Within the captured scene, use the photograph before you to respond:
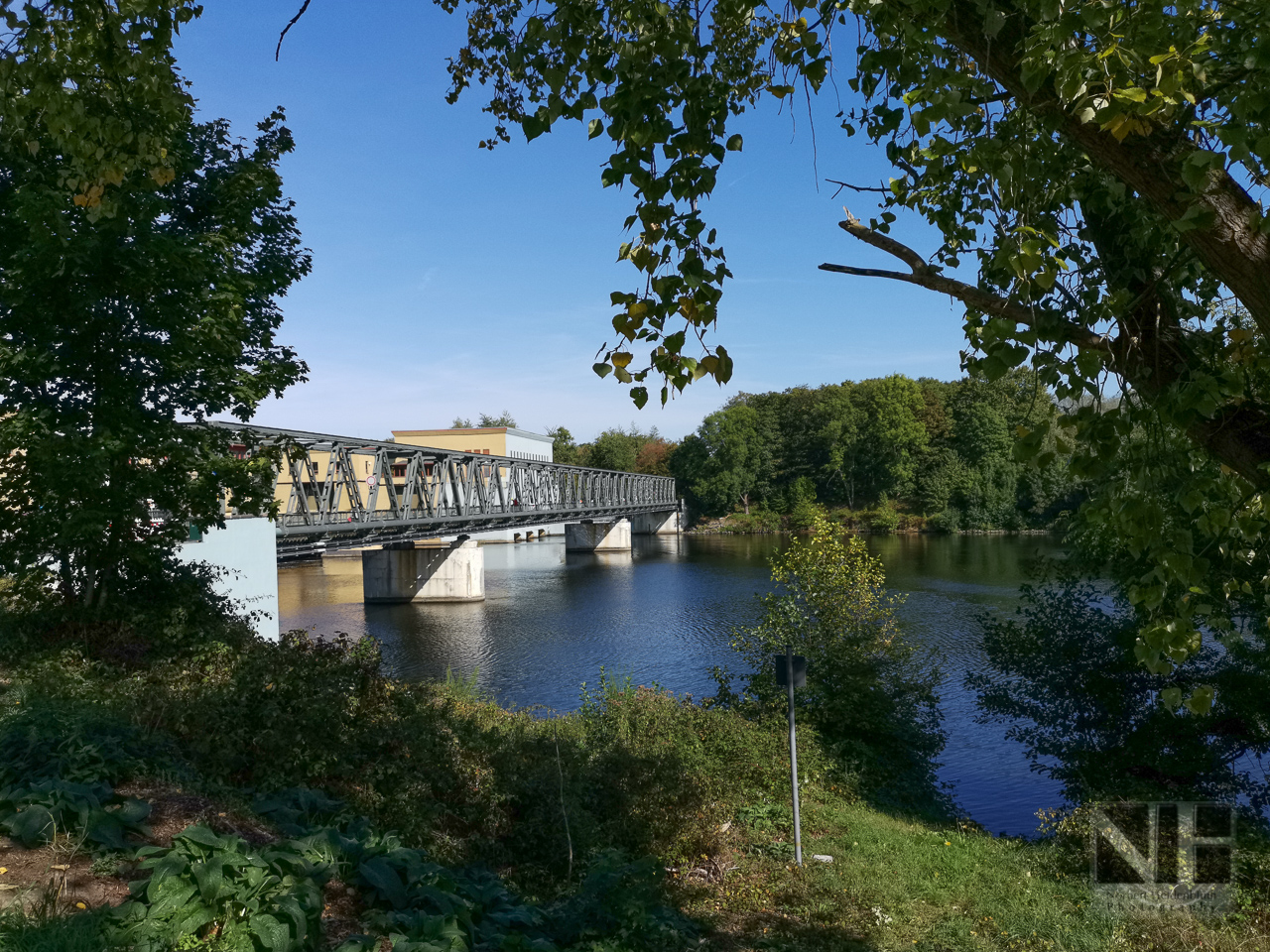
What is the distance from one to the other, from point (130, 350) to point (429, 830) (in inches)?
279

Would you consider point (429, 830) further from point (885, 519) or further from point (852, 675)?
point (885, 519)

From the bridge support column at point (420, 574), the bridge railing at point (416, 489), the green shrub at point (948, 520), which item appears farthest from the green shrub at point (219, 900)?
the green shrub at point (948, 520)

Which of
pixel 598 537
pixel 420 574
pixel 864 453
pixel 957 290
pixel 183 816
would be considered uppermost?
pixel 864 453

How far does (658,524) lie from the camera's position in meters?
97.8

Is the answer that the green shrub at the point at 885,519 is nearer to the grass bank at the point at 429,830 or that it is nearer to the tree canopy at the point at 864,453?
the tree canopy at the point at 864,453

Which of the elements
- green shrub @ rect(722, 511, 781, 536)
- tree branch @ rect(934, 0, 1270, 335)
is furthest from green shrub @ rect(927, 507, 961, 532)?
tree branch @ rect(934, 0, 1270, 335)

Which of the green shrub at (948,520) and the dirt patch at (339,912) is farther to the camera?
the green shrub at (948,520)

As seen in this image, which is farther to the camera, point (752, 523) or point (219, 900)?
point (752, 523)

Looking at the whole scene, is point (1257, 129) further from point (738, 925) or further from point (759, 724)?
point (759, 724)

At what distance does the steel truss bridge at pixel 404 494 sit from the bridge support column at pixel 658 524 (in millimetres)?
19399

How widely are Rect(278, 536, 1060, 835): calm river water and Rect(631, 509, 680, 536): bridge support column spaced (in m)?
33.6

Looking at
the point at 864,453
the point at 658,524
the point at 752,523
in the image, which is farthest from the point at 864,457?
the point at 658,524

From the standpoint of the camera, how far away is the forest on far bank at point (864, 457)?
74688 millimetres

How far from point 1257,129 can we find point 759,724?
11.7 meters
